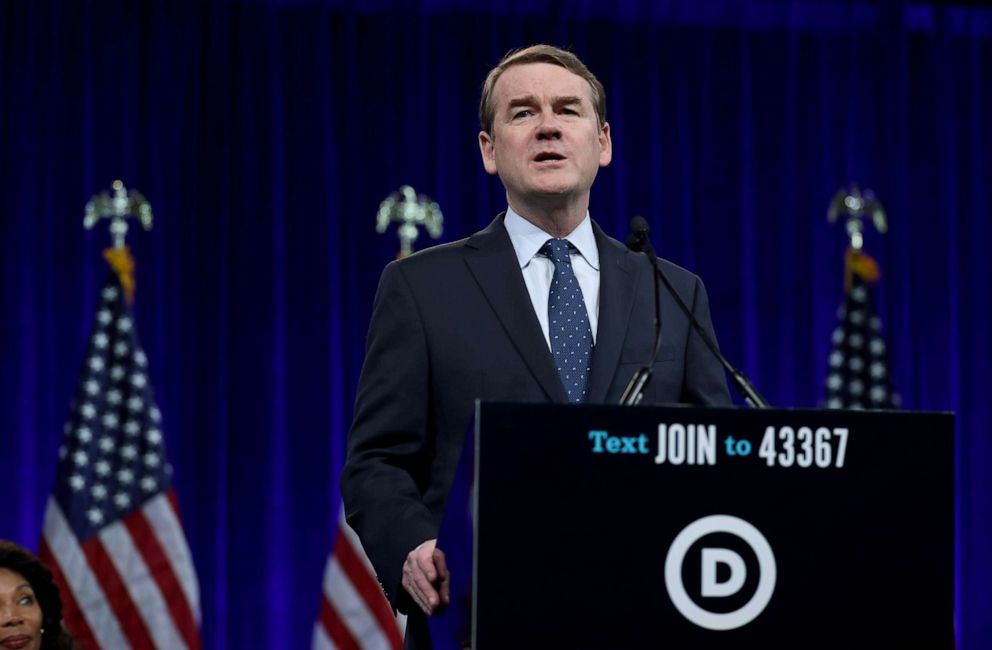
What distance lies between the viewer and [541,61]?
205 centimetres

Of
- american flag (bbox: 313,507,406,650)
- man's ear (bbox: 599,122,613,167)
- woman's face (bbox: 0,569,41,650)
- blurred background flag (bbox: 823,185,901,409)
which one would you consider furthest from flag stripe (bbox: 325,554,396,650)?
man's ear (bbox: 599,122,613,167)

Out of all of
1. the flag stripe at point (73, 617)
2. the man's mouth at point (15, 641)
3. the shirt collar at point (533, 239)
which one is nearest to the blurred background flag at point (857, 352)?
the flag stripe at point (73, 617)

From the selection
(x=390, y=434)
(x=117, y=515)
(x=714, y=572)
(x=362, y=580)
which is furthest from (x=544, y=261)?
(x=117, y=515)

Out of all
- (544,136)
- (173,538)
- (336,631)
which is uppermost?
(544,136)

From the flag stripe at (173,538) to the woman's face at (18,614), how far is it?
3.81 ft

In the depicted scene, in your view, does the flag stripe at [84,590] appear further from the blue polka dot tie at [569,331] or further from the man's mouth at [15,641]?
the blue polka dot tie at [569,331]

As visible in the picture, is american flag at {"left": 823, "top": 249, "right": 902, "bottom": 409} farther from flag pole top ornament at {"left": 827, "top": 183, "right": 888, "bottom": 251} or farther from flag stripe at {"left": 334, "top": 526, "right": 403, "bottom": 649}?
flag stripe at {"left": 334, "top": 526, "right": 403, "bottom": 649}

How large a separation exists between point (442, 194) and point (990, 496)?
2926mm

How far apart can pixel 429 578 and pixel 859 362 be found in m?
4.65

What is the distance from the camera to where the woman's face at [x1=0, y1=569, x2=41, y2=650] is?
3752mm

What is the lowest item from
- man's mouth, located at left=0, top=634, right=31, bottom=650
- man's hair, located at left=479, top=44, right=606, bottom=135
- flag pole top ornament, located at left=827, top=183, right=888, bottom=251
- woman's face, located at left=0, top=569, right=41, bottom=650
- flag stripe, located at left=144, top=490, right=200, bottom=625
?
man's mouth, located at left=0, top=634, right=31, bottom=650

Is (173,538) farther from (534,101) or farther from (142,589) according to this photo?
(534,101)

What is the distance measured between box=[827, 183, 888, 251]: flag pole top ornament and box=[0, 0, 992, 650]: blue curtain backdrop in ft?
0.69

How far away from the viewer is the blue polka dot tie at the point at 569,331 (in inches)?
72.8
